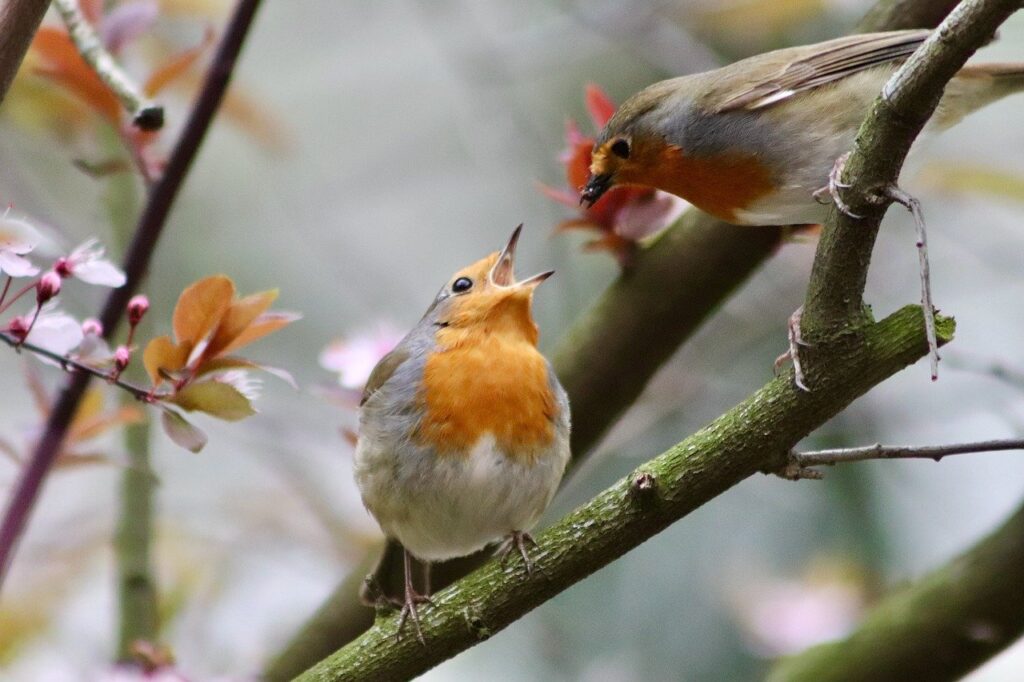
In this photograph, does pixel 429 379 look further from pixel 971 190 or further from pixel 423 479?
pixel 971 190

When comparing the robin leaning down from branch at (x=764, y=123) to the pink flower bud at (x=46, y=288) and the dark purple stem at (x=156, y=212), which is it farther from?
the pink flower bud at (x=46, y=288)

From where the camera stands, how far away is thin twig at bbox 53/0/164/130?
1639mm

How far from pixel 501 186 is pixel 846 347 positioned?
5.38 meters

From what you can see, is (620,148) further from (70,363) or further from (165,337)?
(70,363)

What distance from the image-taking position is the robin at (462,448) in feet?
6.92

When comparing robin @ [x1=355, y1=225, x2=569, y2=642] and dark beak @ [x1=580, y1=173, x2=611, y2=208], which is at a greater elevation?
dark beak @ [x1=580, y1=173, x2=611, y2=208]

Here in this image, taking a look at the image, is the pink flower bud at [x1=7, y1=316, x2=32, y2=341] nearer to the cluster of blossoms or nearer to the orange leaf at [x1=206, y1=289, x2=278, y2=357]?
the cluster of blossoms

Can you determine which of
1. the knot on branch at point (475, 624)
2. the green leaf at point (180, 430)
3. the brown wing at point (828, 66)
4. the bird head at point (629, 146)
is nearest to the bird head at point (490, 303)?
the bird head at point (629, 146)

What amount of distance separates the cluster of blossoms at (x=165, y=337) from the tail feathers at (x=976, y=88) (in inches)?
55.1

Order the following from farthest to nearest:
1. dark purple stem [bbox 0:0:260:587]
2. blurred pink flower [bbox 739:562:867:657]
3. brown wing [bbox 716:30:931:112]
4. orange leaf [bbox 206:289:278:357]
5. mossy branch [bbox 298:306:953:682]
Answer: blurred pink flower [bbox 739:562:867:657] → brown wing [bbox 716:30:931:112] → dark purple stem [bbox 0:0:260:587] → orange leaf [bbox 206:289:278:357] → mossy branch [bbox 298:306:953:682]

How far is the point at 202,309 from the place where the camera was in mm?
1568

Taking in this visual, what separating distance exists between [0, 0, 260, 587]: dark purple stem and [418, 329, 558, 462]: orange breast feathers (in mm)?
606

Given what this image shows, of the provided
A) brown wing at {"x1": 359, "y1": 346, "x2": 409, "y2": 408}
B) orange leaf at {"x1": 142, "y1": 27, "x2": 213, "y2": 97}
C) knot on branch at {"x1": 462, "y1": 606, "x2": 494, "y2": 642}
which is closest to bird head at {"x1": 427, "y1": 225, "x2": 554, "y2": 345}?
brown wing at {"x1": 359, "y1": 346, "x2": 409, "y2": 408}

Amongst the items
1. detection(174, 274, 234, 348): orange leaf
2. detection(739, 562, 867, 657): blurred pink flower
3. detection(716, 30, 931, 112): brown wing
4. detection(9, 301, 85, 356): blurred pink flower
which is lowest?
detection(739, 562, 867, 657): blurred pink flower
